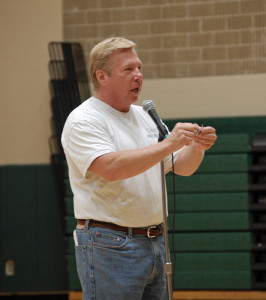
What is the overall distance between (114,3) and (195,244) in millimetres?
2762

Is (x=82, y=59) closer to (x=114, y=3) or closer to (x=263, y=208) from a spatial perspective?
(x=114, y=3)

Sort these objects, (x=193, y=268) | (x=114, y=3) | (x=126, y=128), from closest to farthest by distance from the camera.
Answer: (x=126, y=128) → (x=193, y=268) → (x=114, y=3)

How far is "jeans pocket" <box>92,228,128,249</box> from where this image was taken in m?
2.68

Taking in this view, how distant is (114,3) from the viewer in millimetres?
6863

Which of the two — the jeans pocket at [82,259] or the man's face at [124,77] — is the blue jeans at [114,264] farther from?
the man's face at [124,77]

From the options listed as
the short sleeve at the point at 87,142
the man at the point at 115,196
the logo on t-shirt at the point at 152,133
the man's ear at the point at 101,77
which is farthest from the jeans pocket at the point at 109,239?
the man's ear at the point at 101,77

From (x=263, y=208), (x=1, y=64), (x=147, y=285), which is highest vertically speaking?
(x=1, y=64)

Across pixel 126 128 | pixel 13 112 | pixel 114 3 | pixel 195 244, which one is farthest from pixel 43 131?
pixel 126 128

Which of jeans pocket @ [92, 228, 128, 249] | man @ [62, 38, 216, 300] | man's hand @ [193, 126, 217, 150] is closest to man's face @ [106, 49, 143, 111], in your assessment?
man @ [62, 38, 216, 300]

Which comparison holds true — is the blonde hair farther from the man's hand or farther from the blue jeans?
the blue jeans

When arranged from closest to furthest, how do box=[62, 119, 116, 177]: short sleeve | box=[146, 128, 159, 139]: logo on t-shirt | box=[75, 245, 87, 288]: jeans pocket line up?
box=[62, 119, 116, 177]: short sleeve → box=[75, 245, 87, 288]: jeans pocket → box=[146, 128, 159, 139]: logo on t-shirt

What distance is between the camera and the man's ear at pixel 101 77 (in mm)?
2846

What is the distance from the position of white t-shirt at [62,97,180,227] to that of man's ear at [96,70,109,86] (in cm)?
10

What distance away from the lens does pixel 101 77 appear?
9.37ft
